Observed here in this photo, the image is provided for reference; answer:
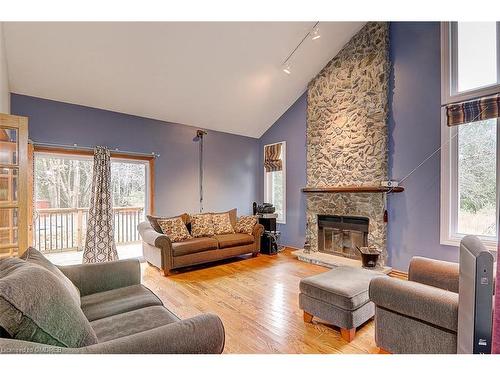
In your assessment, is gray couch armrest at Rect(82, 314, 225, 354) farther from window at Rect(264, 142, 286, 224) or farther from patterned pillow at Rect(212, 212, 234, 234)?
window at Rect(264, 142, 286, 224)

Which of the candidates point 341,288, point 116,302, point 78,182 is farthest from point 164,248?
point 341,288

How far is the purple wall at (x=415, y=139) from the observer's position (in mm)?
3395

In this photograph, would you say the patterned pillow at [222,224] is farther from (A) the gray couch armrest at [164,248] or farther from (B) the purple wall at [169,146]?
(A) the gray couch armrest at [164,248]

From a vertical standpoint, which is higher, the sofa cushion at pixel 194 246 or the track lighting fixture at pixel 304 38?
the track lighting fixture at pixel 304 38

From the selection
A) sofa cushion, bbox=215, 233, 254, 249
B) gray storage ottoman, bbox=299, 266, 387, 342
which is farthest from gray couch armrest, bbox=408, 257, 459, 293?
sofa cushion, bbox=215, 233, 254, 249

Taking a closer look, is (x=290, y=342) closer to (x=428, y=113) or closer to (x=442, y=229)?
(x=442, y=229)

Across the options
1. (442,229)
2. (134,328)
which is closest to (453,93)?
(442,229)

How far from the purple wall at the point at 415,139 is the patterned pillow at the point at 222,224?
2.68 meters

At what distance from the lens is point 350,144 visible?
4.21 meters

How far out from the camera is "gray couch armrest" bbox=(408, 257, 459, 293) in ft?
6.32

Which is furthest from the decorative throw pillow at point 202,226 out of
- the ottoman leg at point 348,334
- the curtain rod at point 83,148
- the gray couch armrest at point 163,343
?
the gray couch armrest at point 163,343

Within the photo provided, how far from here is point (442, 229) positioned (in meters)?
3.30

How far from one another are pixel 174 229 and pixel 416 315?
336cm

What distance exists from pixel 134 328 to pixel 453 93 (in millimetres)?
4270
